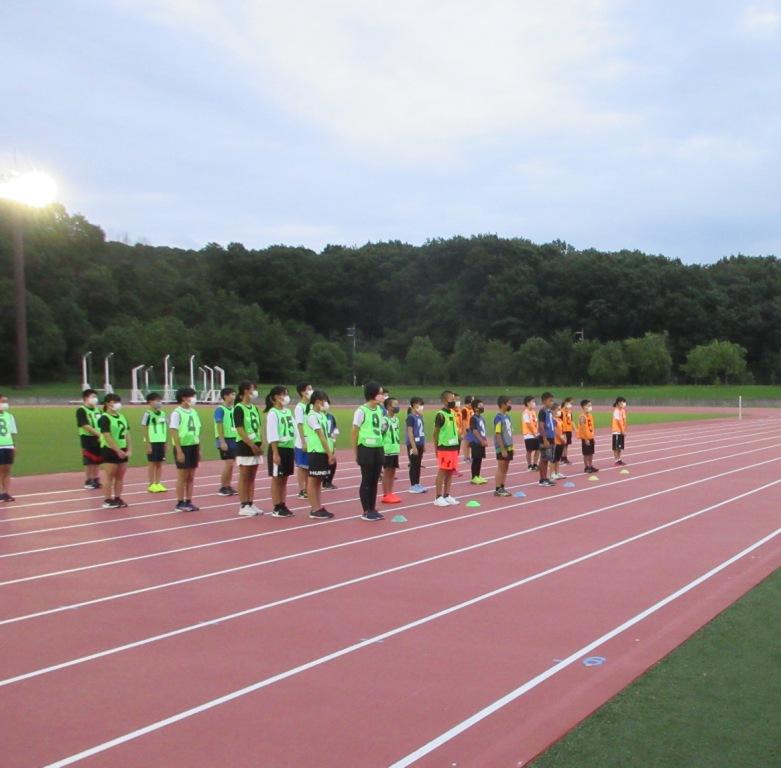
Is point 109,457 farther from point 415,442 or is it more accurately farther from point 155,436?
point 415,442

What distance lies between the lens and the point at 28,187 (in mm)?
55906

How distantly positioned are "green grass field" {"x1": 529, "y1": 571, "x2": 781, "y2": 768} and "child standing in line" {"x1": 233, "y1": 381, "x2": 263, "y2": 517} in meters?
6.72

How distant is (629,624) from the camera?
250 inches

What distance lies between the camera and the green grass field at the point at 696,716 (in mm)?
4070

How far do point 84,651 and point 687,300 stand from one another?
272ft

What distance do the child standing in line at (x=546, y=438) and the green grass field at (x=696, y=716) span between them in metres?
9.13

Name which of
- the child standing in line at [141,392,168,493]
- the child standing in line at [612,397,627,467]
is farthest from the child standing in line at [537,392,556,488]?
the child standing in line at [141,392,168,493]

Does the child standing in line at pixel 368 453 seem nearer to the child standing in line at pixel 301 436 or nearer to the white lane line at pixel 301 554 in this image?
the white lane line at pixel 301 554

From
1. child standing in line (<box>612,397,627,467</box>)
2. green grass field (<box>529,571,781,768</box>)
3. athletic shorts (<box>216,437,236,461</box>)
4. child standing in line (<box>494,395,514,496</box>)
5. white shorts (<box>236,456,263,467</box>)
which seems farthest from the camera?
child standing in line (<box>612,397,627,467</box>)

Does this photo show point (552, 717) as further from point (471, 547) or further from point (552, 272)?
point (552, 272)

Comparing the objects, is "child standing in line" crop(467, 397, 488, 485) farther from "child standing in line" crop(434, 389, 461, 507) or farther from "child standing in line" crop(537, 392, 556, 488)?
"child standing in line" crop(434, 389, 461, 507)

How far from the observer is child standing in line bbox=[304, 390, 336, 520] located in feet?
36.9

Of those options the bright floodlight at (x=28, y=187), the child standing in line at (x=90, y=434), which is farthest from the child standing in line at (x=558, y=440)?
the bright floodlight at (x=28, y=187)

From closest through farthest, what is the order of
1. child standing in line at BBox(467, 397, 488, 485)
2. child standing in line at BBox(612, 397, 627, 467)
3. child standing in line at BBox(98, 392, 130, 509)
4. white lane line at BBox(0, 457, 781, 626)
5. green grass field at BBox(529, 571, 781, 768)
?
green grass field at BBox(529, 571, 781, 768), white lane line at BBox(0, 457, 781, 626), child standing in line at BBox(98, 392, 130, 509), child standing in line at BBox(467, 397, 488, 485), child standing in line at BBox(612, 397, 627, 467)
